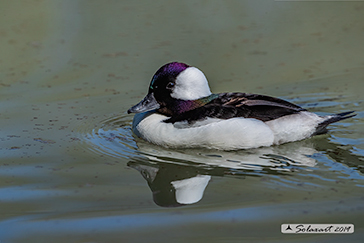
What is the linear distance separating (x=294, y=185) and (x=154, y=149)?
2025mm

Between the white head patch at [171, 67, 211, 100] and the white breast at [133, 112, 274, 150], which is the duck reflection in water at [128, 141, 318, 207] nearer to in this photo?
the white breast at [133, 112, 274, 150]

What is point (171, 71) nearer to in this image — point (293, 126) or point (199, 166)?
point (199, 166)

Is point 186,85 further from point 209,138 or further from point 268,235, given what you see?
point 268,235

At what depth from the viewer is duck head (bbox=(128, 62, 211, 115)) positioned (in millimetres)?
7523

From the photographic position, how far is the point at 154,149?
7363 millimetres

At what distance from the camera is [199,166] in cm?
676

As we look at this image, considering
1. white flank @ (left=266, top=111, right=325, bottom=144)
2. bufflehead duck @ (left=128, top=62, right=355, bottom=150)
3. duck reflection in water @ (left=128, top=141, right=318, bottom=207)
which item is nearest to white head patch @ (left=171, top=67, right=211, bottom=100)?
bufflehead duck @ (left=128, top=62, right=355, bottom=150)

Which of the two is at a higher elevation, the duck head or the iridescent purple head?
the iridescent purple head

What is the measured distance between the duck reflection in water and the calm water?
0.9 inches

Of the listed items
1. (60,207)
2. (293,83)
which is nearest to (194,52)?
(293,83)

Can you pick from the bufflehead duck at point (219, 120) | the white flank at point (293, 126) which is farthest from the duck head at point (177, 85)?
the white flank at point (293, 126)

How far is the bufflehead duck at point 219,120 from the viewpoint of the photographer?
7156 mm

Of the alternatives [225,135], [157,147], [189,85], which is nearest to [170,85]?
[189,85]

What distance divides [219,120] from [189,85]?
2.22 feet
